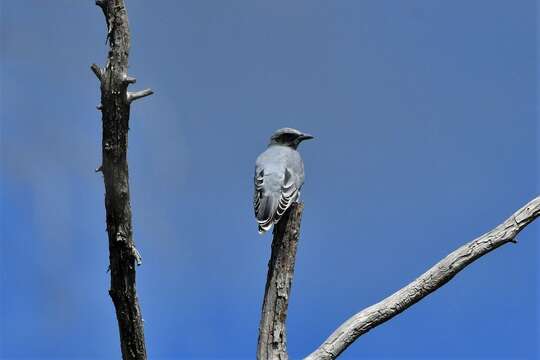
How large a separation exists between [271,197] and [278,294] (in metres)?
1.23

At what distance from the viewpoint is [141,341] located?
7.38 m

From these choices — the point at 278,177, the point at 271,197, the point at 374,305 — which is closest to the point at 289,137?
the point at 278,177

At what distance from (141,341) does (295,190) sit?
261cm

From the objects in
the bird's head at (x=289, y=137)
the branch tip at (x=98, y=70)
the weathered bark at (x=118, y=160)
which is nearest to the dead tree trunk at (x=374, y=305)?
the weathered bark at (x=118, y=160)

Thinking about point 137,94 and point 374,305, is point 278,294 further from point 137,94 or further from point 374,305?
point 137,94

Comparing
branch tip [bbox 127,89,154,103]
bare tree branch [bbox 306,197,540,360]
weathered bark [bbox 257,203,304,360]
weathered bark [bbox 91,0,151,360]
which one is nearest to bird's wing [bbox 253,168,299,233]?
weathered bark [bbox 257,203,304,360]

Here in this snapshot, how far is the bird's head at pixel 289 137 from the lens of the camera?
9.88m

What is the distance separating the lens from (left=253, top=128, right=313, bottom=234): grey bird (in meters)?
8.42

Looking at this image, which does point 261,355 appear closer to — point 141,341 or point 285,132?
point 141,341

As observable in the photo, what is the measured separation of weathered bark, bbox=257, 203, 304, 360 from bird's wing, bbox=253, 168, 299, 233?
19 cm

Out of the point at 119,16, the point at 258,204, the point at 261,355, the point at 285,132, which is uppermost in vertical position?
the point at 285,132

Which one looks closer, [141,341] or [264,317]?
[141,341]

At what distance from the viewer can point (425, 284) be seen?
7.57 meters

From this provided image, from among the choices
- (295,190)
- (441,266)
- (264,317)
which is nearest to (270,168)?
(295,190)
